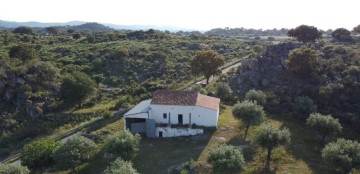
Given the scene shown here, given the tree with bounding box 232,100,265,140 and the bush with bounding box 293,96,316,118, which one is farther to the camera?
the bush with bounding box 293,96,316,118

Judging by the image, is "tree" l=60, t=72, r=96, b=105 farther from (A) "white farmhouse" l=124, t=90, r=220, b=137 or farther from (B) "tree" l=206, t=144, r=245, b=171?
(B) "tree" l=206, t=144, r=245, b=171

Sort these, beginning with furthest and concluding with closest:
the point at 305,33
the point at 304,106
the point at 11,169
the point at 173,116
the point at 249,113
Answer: the point at 305,33, the point at 304,106, the point at 173,116, the point at 249,113, the point at 11,169

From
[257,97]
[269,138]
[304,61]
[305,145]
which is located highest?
[304,61]

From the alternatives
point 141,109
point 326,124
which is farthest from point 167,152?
point 326,124

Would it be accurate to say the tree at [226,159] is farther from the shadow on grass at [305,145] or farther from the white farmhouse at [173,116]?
the white farmhouse at [173,116]

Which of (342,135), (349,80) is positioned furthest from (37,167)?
(349,80)

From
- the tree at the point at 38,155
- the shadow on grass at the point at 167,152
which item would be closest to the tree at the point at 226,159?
the shadow on grass at the point at 167,152

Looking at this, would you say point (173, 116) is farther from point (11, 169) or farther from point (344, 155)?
point (344, 155)

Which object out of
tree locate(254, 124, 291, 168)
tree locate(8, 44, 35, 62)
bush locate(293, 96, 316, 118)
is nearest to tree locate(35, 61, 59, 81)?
tree locate(8, 44, 35, 62)
